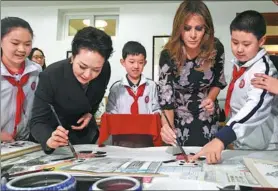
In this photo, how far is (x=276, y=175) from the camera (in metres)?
0.59

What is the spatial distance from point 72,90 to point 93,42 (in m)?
0.19

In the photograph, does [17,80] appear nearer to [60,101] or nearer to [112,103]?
[60,101]

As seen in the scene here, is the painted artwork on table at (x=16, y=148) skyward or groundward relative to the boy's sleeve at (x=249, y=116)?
groundward

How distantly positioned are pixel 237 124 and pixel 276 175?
18cm

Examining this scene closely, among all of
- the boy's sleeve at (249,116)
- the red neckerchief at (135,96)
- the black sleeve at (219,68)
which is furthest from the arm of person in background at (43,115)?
the red neckerchief at (135,96)

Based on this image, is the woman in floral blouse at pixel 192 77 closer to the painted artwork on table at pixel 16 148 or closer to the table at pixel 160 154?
the table at pixel 160 154

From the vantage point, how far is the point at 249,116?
2.50 feet

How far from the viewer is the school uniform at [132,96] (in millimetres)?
1555

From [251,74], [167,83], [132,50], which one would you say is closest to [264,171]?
[251,74]

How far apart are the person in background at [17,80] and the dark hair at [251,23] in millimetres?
718

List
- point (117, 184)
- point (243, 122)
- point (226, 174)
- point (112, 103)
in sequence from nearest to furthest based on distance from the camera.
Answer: point (117, 184), point (226, 174), point (243, 122), point (112, 103)

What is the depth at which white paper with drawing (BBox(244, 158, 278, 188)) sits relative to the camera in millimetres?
531

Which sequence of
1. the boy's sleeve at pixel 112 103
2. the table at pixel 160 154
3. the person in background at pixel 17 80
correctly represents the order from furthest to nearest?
1. the boy's sleeve at pixel 112 103
2. the person in background at pixel 17 80
3. the table at pixel 160 154

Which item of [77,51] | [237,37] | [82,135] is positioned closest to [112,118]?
[82,135]
